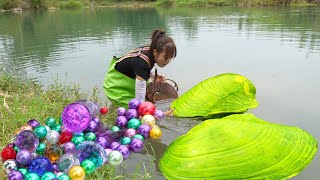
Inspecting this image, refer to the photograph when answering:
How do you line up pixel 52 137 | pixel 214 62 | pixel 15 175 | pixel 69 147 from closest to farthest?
1. pixel 15 175
2. pixel 69 147
3. pixel 52 137
4. pixel 214 62

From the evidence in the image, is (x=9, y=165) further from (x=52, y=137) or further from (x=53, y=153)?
(x=52, y=137)

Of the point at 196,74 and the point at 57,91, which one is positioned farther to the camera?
the point at 196,74

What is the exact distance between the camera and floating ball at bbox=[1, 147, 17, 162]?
3.03m

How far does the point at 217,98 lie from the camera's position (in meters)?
4.54

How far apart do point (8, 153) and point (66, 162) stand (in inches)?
22.0

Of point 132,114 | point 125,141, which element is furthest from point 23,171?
point 132,114

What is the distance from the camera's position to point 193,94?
15.6 feet

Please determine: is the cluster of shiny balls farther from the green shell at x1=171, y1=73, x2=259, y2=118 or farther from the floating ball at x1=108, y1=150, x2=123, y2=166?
the green shell at x1=171, y1=73, x2=259, y2=118

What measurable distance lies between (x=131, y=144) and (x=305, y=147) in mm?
1727

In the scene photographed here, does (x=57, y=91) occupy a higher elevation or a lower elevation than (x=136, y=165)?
higher

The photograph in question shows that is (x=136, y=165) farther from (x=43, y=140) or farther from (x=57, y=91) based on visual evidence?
(x=57, y=91)

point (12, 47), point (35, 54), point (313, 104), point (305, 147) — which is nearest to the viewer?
point (305, 147)

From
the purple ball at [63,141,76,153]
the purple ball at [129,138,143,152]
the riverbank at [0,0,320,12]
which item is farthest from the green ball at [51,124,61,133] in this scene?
the riverbank at [0,0,320,12]

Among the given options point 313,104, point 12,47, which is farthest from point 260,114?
point 12,47
